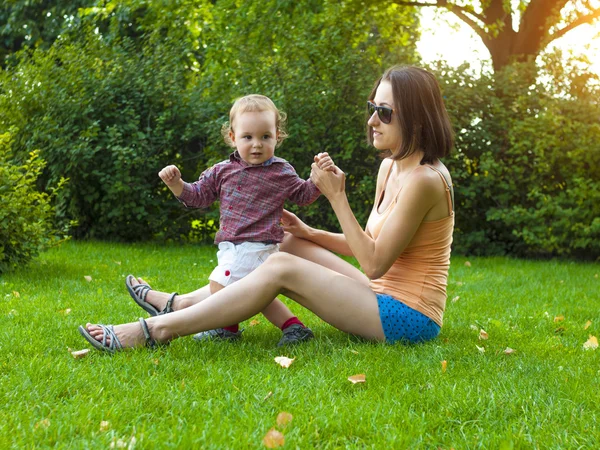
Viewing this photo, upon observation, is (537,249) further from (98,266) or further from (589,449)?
(589,449)

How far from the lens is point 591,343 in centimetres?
416

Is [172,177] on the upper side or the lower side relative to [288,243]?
upper

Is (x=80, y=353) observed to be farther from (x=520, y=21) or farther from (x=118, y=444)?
(x=520, y=21)

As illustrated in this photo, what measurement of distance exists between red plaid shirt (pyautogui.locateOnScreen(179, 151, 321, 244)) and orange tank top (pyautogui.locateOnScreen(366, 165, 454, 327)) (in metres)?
0.56

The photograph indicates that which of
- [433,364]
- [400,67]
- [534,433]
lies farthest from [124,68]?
[534,433]

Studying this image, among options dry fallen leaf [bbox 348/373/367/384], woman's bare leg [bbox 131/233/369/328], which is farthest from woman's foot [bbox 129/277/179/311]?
dry fallen leaf [bbox 348/373/367/384]

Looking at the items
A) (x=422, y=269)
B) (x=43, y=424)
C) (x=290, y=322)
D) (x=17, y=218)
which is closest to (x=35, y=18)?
(x=17, y=218)

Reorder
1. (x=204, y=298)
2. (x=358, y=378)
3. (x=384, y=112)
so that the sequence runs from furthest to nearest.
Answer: (x=204, y=298), (x=384, y=112), (x=358, y=378)

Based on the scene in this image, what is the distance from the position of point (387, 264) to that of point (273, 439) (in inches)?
53.8

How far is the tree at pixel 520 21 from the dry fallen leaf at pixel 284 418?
10275 mm

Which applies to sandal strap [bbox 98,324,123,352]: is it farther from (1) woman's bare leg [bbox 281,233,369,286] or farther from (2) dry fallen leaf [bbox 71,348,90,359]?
(1) woman's bare leg [bbox 281,233,369,286]

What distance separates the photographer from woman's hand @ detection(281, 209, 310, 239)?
4211mm

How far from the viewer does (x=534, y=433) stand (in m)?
2.60

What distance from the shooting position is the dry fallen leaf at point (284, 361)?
3381 millimetres
